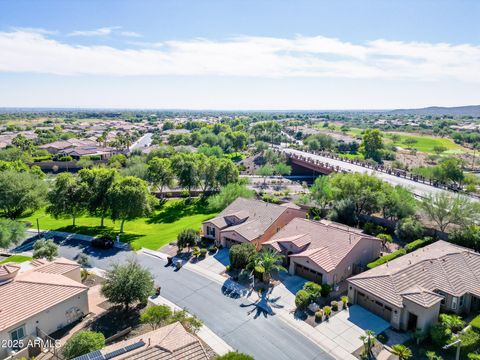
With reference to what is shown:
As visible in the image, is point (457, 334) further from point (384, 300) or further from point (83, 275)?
point (83, 275)

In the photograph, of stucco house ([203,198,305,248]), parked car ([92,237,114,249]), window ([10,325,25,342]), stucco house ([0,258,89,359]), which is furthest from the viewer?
parked car ([92,237,114,249])

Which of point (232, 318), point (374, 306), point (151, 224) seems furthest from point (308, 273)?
point (151, 224)

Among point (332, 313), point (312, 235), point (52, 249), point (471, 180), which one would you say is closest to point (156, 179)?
point (52, 249)

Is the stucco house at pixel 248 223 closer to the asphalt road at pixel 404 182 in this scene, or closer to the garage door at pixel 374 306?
the garage door at pixel 374 306

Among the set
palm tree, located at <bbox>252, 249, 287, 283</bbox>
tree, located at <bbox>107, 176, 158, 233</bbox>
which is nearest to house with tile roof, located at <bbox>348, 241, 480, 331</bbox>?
palm tree, located at <bbox>252, 249, 287, 283</bbox>

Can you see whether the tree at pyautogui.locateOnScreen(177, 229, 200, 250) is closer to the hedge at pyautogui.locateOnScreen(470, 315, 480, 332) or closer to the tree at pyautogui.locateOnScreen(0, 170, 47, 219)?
the hedge at pyautogui.locateOnScreen(470, 315, 480, 332)
